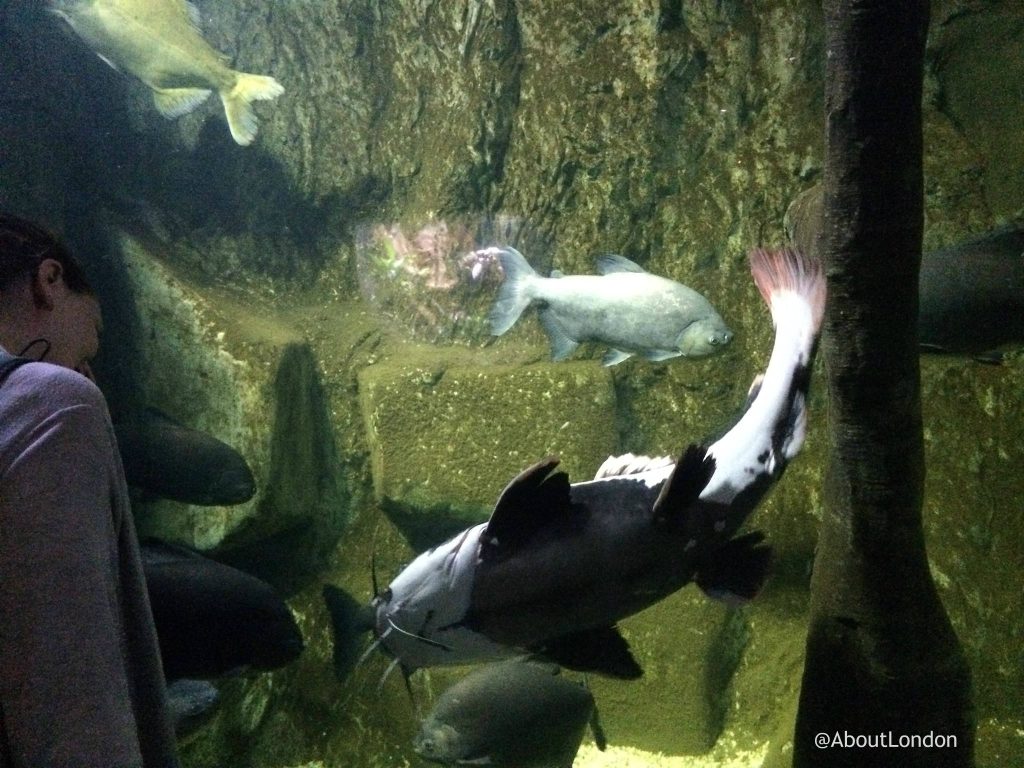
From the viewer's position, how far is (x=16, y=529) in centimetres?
116

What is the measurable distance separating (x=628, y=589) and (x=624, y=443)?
253 centimetres

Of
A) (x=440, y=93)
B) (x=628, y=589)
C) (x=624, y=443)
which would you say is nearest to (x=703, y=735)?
(x=624, y=443)

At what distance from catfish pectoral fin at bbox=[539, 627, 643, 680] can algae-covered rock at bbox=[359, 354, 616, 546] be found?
2.26 metres

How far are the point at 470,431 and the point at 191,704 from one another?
6.18 feet

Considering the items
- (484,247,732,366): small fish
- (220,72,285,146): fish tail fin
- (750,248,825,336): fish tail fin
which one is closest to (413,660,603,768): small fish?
(484,247,732,366): small fish

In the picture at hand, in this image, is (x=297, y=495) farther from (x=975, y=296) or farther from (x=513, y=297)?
(x=975, y=296)

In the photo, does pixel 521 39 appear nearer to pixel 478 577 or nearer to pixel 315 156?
pixel 315 156

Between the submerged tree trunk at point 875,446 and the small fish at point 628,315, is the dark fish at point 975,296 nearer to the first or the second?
the submerged tree trunk at point 875,446

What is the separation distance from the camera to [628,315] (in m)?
3.11

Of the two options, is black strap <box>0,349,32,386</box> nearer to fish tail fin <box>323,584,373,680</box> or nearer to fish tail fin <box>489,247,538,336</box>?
fish tail fin <box>323,584,373,680</box>

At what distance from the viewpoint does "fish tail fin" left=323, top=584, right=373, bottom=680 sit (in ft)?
5.99

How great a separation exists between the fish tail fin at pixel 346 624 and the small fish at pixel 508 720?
0.89 metres

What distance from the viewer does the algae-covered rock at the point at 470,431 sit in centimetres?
412

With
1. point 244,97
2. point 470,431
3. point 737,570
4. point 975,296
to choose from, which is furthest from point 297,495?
point 975,296
